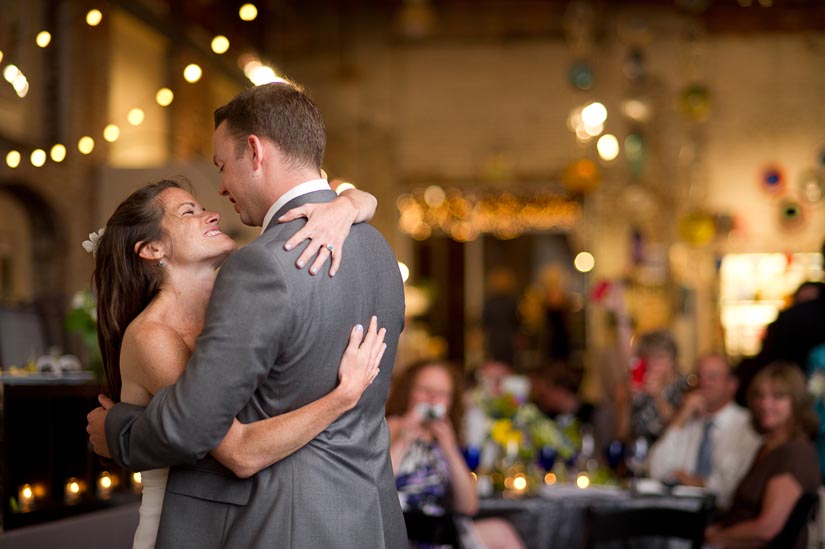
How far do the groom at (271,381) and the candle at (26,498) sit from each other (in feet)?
3.56

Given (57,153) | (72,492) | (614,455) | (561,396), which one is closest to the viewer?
(72,492)

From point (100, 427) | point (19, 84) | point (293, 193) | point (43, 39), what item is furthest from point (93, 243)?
point (43, 39)

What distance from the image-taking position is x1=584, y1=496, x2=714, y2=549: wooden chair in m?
3.88

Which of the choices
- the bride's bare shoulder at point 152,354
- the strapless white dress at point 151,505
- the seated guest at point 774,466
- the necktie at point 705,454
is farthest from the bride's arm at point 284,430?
the necktie at point 705,454

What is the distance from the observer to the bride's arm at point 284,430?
6.46 feet

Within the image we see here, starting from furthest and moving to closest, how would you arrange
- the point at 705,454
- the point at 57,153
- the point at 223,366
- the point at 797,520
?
the point at 705,454, the point at 797,520, the point at 57,153, the point at 223,366

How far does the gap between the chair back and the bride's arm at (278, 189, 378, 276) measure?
294 centimetres

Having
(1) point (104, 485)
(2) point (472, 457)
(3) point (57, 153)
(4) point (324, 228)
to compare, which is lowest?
(2) point (472, 457)

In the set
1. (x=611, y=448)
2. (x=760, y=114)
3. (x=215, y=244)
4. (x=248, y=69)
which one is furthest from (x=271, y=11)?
(x=215, y=244)

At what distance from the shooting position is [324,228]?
2.05m

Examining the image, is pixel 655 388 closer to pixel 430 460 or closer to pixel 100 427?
pixel 430 460

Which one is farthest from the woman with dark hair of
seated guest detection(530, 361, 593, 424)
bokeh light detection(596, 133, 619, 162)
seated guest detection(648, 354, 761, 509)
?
bokeh light detection(596, 133, 619, 162)

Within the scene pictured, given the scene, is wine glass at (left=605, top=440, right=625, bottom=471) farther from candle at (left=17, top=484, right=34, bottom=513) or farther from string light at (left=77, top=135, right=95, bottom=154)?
candle at (left=17, top=484, right=34, bottom=513)

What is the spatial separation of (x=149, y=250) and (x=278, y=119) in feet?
1.40
